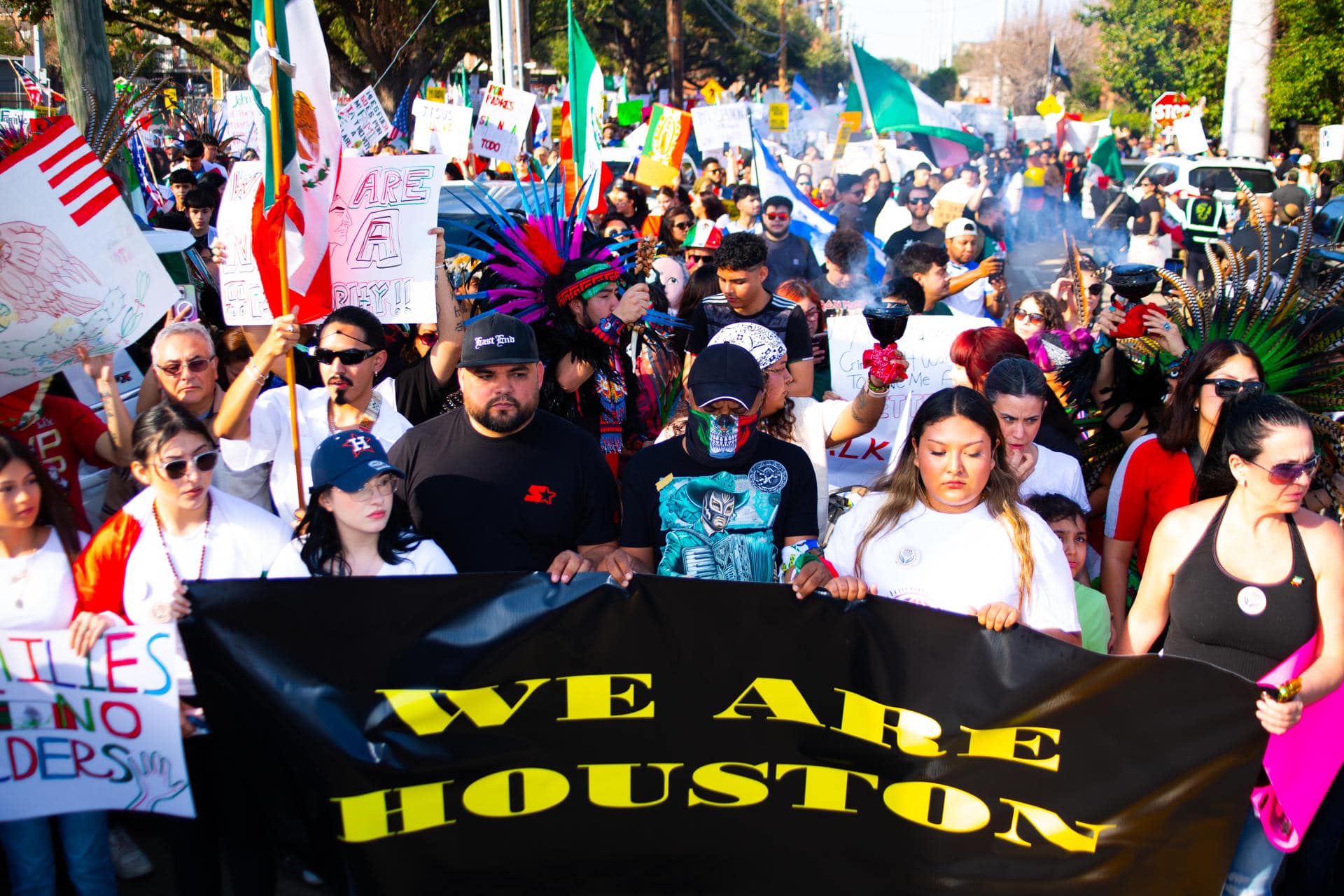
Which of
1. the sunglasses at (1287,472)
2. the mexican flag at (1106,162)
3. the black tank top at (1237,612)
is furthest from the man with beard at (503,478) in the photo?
the mexican flag at (1106,162)

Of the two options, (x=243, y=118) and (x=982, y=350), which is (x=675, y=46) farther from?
(x=982, y=350)

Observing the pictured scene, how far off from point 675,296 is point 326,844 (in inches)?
180

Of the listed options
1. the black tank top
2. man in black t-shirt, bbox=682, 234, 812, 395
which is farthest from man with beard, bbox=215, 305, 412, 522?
the black tank top

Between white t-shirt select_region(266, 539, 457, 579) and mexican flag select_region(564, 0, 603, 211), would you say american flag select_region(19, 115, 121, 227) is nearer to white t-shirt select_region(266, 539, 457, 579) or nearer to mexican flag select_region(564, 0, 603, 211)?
white t-shirt select_region(266, 539, 457, 579)

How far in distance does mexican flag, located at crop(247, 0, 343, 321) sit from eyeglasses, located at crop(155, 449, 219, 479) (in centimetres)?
100

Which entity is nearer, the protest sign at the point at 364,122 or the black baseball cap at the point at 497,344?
the black baseball cap at the point at 497,344

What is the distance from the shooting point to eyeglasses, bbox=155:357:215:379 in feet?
13.8

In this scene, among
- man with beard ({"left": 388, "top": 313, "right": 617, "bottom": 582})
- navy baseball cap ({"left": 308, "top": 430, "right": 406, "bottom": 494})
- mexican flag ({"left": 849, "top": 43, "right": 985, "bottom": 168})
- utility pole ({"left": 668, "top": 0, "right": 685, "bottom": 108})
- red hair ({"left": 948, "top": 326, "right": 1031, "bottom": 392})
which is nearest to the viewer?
navy baseball cap ({"left": 308, "top": 430, "right": 406, "bottom": 494})

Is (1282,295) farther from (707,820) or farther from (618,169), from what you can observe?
(618,169)

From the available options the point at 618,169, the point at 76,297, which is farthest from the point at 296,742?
the point at 618,169

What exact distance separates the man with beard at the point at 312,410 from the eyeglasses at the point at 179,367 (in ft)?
0.51

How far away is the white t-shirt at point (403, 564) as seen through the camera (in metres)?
3.37

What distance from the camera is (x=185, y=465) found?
334 centimetres

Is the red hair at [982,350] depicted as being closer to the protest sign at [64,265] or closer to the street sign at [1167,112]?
the protest sign at [64,265]
